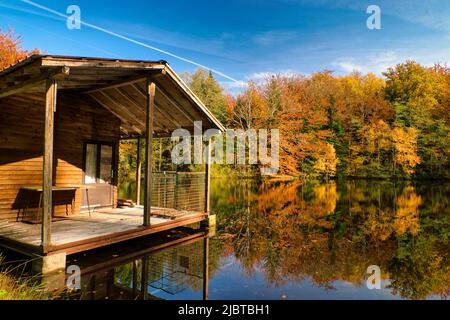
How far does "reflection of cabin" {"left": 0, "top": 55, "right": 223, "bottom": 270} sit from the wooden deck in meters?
0.02

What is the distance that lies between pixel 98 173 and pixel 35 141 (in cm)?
221

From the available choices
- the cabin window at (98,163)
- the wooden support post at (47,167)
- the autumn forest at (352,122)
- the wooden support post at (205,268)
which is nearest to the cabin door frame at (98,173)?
the cabin window at (98,163)

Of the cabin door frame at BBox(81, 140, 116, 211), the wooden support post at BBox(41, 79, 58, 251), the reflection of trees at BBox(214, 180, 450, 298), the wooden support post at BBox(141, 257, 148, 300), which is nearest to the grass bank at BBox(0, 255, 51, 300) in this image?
the wooden support post at BBox(41, 79, 58, 251)

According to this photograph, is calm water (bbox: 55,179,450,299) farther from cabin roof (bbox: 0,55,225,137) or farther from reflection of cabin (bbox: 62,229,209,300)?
cabin roof (bbox: 0,55,225,137)

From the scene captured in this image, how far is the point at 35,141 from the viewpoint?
7.46m

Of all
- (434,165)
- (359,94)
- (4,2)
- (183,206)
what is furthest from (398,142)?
(4,2)

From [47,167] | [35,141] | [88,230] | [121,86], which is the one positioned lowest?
[88,230]

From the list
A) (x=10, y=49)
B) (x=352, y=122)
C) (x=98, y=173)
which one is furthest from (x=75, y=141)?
(x=352, y=122)

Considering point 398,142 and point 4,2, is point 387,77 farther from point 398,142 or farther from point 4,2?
point 4,2

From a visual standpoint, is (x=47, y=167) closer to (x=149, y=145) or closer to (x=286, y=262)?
(x=149, y=145)

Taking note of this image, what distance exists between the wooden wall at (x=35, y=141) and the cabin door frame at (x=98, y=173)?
0.28m

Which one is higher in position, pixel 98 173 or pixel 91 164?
pixel 91 164

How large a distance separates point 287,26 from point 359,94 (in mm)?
13174

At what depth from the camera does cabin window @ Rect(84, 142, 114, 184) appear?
898 cm
